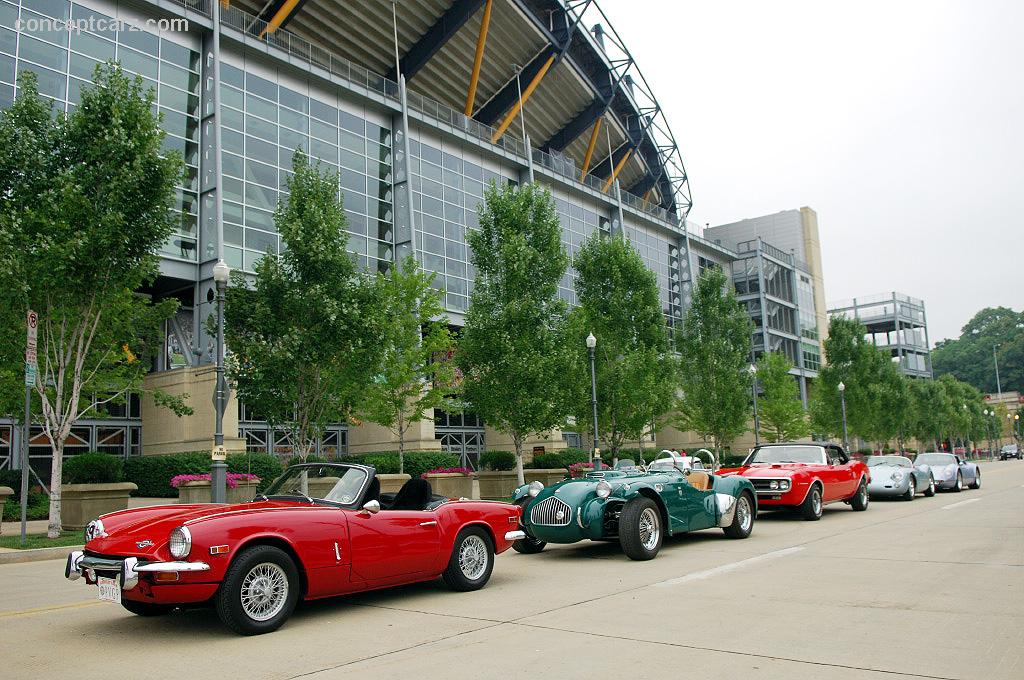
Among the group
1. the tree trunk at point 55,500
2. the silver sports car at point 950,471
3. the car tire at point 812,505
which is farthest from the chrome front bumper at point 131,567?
the silver sports car at point 950,471

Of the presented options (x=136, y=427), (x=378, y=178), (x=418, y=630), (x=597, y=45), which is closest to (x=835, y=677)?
(x=418, y=630)

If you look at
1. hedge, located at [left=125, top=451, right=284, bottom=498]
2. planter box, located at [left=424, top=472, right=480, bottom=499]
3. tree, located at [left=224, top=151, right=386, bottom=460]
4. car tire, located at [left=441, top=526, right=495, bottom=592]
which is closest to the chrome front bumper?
car tire, located at [left=441, top=526, right=495, bottom=592]

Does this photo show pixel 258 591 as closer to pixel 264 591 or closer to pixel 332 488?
pixel 264 591

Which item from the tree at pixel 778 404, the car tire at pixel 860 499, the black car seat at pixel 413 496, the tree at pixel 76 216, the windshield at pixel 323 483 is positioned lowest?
the car tire at pixel 860 499

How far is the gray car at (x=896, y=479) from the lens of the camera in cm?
2167

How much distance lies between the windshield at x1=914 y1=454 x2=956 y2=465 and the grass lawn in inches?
948

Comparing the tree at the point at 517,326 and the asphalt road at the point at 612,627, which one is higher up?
the tree at the point at 517,326

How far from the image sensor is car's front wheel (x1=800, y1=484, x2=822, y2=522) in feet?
53.9

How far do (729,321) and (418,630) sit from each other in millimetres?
34528

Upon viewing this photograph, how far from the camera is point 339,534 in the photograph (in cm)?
728

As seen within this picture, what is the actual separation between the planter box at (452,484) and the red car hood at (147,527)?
19.4 meters

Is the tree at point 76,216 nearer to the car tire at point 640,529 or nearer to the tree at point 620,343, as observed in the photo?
the car tire at point 640,529

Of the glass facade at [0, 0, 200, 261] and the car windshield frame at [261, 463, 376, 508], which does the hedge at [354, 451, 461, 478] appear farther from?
the car windshield frame at [261, 463, 376, 508]

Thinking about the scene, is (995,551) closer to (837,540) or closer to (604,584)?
(837,540)
